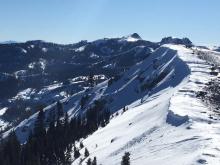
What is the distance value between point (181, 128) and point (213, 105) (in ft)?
81.1

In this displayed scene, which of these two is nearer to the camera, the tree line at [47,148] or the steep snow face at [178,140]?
the steep snow face at [178,140]

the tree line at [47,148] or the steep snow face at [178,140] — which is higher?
the steep snow face at [178,140]

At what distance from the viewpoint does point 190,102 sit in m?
84.4

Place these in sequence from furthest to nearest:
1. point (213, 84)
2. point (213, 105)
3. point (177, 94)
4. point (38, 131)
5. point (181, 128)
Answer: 1. point (38, 131)
2. point (213, 84)
3. point (177, 94)
4. point (213, 105)
5. point (181, 128)

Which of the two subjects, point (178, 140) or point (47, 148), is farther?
point (47, 148)

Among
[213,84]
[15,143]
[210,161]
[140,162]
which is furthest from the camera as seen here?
[15,143]

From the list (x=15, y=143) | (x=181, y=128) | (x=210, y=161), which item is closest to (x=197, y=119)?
(x=181, y=128)

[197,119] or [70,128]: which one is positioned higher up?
[197,119]

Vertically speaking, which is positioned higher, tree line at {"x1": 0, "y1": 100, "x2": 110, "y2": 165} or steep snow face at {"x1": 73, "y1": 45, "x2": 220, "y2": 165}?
steep snow face at {"x1": 73, "y1": 45, "x2": 220, "y2": 165}

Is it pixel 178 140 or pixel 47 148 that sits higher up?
pixel 178 140

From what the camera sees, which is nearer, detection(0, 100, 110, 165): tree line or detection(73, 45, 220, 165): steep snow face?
detection(73, 45, 220, 165): steep snow face

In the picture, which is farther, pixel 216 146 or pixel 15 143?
pixel 15 143

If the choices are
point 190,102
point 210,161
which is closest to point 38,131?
point 190,102

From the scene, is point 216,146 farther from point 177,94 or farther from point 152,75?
point 152,75
